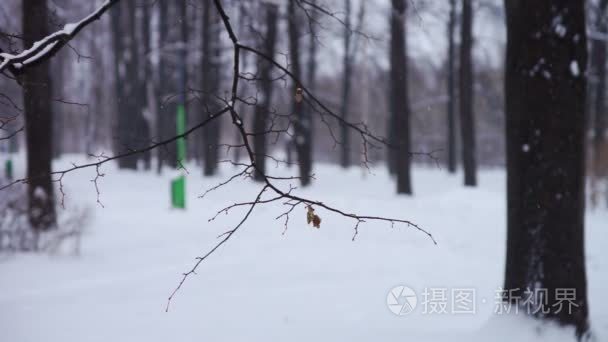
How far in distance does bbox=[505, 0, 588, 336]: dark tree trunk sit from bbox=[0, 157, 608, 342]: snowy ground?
43cm

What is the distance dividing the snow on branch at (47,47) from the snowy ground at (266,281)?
7.67 feet

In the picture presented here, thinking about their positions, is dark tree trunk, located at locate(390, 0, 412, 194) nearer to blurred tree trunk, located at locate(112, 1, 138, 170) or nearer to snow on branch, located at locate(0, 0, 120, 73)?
snow on branch, located at locate(0, 0, 120, 73)

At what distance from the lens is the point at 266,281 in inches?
213

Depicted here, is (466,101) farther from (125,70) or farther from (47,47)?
(47,47)

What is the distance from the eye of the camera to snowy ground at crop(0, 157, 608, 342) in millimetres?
3967

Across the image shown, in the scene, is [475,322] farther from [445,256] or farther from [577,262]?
[445,256]

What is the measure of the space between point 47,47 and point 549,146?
3.45 m

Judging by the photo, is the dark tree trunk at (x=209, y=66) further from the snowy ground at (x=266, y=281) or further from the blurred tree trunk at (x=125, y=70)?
the snowy ground at (x=266, y=281)

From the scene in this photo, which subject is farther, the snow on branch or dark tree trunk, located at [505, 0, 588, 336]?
dark tree trunk, located at [505, 0, 588, 336]

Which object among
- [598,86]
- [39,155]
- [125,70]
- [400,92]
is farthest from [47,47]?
[125,70]

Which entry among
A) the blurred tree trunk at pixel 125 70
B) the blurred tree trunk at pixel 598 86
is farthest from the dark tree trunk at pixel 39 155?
the blurred tree trunk at pixel 598 86

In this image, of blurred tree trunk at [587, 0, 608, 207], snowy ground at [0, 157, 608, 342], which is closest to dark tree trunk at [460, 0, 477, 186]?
blurred tree trunk at [587, 0, 608, 207]

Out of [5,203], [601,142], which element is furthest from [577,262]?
[601,142]

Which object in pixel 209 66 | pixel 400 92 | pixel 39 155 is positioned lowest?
pixel 39 155
